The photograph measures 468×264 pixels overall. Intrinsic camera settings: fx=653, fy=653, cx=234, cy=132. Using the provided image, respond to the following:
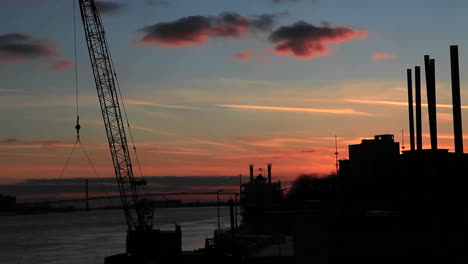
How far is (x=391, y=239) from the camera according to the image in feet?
167

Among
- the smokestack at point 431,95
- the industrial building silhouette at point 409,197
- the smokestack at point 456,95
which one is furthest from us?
the smokestack at point 431,95

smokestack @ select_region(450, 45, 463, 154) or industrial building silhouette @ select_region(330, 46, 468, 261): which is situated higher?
smokestack @ select_region(450, 45, 463, 154)

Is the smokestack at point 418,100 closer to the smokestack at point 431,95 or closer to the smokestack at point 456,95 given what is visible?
the smokestack at point 431,95

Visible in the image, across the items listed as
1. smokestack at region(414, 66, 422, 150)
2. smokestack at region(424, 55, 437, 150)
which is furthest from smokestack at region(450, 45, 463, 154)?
smokestack at region(414, 66, 422, 150)

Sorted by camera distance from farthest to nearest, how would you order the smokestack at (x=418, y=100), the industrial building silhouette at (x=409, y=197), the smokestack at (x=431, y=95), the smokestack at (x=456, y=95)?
the smokestack at (x=418, y=100) → the smokestack at (x=431, y=95) → the smokestack at (x=456, y=95) → the industrial building silhouette at (x=409, y=197)

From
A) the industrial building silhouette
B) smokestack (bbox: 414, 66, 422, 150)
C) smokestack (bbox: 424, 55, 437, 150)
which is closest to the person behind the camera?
the industrial building silhouette

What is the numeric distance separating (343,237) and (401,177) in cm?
3461

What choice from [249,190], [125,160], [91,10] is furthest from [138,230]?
[249,190]

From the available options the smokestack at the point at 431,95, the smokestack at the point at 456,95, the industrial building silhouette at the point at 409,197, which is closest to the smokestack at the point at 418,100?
the industrial building silhouette at the point at 409,197

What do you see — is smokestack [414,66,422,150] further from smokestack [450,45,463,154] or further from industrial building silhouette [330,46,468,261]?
smokestack [450,45,463,154]

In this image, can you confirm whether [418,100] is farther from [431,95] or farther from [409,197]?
[409,197]

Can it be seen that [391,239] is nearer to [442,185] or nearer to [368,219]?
[368,219]

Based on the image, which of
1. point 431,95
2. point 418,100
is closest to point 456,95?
point 431,95

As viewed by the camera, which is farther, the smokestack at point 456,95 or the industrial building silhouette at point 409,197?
the smokestack at point 456,95
